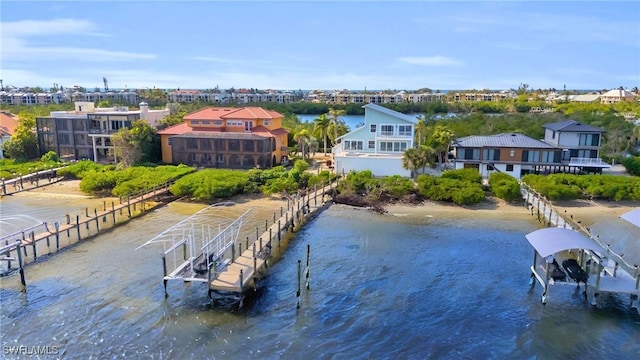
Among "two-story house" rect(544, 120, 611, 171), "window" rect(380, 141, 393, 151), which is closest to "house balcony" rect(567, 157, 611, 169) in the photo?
"two-story house" rect(544, 120, 611, 171)

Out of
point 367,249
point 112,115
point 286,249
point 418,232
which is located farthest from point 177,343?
point 112,115

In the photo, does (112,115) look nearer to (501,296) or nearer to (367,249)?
(367,249)

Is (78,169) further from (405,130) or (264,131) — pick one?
(405,130)

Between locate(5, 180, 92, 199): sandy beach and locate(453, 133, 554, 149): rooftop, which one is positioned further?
locate(453, 133, 554, 149): rooftop

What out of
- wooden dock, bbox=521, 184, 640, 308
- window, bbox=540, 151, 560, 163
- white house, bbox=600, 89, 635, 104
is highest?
white house, bbox=600, 89, 635, 104

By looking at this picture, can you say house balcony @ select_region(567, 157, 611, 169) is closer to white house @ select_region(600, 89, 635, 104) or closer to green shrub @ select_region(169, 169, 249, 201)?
green shrub @ select_region(169, 169, 249, 201)
